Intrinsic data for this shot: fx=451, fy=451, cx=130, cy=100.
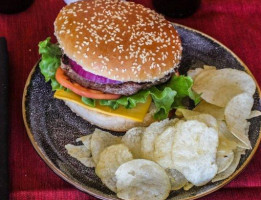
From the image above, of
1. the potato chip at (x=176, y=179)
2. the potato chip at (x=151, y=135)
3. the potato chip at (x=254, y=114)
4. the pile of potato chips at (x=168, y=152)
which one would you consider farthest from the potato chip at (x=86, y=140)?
the potato chip at (x=254, y=114)

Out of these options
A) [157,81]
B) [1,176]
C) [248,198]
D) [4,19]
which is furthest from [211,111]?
[4,19]

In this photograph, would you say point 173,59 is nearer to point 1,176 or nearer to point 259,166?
point 259,166

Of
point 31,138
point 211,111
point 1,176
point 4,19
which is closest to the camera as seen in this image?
point 1,176

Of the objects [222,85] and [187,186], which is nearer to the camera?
[187,186]

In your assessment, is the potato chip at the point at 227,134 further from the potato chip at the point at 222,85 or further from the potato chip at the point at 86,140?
the potato chip at the point at 86,140

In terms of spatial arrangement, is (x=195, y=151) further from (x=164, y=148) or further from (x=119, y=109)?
(x=119, y=109)

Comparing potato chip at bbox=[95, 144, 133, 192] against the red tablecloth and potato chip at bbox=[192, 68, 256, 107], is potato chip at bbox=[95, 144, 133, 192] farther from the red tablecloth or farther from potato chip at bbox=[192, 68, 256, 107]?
potato chip at bbox=[192, 68, 256, 107]

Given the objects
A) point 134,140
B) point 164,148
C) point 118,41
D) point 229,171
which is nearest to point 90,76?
point 118,41

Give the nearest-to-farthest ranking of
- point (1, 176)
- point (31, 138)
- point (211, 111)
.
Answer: point (1, 176)
point (31, 138)
point (211, 111)
